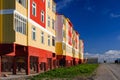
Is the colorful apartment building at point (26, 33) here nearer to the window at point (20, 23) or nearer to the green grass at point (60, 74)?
the window at point (20, 23)

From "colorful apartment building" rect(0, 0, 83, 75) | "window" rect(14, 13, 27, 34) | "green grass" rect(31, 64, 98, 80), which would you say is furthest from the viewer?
"window" rect(14, 13, 27, 34)

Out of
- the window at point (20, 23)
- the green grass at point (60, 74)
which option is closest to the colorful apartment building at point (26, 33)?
the window at point (20, 23)

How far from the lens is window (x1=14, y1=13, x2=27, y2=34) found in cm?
3267

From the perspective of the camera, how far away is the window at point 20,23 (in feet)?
107

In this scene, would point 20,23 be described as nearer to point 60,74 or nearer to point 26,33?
point 26,33

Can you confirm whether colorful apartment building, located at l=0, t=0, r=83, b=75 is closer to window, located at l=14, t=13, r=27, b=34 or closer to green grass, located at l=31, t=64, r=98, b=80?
window, located at l=14, t=13, r=27, b=34

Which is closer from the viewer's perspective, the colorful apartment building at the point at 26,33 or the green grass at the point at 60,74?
the green grass at the point at 60,74

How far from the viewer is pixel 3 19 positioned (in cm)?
3262

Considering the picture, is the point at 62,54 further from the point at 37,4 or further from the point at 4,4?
the point at 4,4

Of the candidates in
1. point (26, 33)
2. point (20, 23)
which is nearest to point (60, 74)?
point (26, 33)

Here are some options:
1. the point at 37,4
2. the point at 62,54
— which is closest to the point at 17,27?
the point at 37,4

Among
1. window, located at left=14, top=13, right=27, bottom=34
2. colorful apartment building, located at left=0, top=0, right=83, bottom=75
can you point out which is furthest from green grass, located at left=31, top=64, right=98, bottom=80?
window, located at left=14, top=13, right=27, bottom=34

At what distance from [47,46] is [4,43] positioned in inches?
624

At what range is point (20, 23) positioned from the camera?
111 feet
